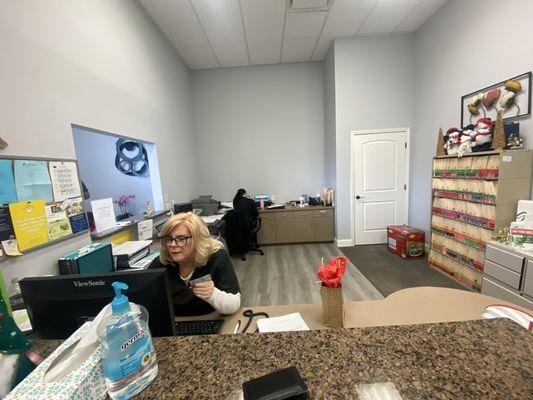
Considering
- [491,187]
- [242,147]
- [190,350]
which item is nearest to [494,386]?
[190,350]

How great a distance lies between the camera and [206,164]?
4.87m

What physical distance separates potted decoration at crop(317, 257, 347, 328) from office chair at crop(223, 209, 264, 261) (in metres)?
2.78

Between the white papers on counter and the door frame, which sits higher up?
the door frame

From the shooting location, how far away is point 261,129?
4762 mm

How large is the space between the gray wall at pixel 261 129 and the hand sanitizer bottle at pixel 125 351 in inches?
172

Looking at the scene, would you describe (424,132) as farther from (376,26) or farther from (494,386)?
(494,386)

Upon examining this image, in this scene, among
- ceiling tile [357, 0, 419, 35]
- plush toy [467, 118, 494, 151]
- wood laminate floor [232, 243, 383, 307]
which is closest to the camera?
plush toy [467, 118, 494, 151]

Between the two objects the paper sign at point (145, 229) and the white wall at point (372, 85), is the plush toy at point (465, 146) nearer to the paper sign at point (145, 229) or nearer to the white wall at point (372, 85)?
the white wall at point (372, 85)

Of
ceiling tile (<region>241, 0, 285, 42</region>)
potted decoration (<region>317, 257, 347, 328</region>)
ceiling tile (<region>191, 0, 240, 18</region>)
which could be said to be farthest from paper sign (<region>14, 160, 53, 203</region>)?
ceiling tile (<region>241, 0, 285, 42</region>)

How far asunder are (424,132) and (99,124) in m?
4.18

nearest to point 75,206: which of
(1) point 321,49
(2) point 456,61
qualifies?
(1) point 321,49

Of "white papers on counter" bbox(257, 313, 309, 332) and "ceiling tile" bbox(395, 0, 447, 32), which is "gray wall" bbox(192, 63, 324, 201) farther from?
"white papers on counter" bbox(257, 313, 309, 332)

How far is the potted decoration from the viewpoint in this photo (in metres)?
1.07

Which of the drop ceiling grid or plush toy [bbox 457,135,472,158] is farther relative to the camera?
the drop ceiling grid
